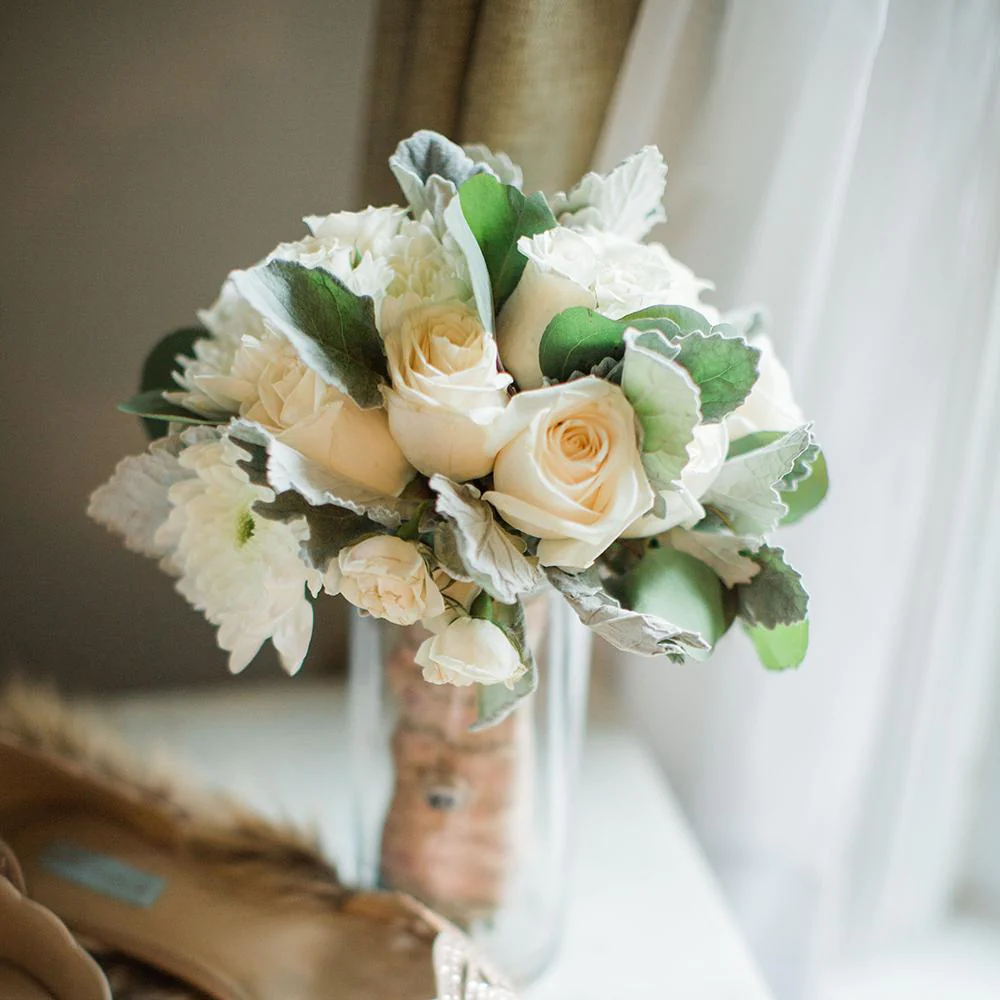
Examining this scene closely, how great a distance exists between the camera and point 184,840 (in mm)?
770

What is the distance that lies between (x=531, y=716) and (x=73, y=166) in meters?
0.60

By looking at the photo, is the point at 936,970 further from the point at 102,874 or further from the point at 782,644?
the point at 102,874

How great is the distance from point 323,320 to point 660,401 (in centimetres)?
17

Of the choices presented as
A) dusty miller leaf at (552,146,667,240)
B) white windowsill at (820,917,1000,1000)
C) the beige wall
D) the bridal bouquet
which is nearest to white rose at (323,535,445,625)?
the bridal bouquet

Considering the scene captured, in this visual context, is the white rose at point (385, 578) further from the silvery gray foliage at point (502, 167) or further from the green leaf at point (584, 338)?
the silvery gray foliage at point (502, 167)

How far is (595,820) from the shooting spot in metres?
0.91

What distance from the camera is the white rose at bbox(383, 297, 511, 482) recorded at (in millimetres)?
454

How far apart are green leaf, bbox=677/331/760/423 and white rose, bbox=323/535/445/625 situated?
16 cm

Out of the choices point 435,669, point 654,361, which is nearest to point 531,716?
point 435,669

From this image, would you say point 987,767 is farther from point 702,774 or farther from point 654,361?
point 654,361

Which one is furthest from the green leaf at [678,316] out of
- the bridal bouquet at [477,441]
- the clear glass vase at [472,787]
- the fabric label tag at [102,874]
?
the fabric label tag at [102,874]

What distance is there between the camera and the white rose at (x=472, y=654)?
468 millimetres

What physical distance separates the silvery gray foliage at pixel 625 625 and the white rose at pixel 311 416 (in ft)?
0.34

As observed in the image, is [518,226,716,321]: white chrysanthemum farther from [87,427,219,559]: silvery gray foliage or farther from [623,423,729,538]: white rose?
[87,427,219,559]: silvery gray foliage
